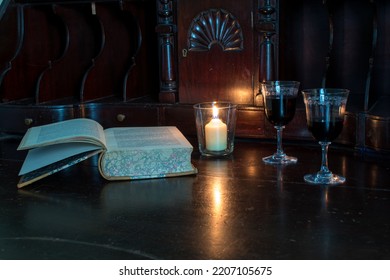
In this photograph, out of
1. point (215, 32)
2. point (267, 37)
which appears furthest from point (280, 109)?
point (215, 32)

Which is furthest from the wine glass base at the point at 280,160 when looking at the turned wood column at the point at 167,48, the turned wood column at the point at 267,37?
the turned wood column at the point at 167,48

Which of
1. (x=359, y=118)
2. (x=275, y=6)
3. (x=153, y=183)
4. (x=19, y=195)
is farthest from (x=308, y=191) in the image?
(x=275, y=6)

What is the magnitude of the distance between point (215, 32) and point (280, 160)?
53 centimetres

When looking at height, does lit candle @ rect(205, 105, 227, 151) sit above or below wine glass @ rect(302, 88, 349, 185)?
below

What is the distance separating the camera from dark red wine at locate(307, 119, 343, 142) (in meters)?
1.26

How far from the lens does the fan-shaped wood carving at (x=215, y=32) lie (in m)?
1.81

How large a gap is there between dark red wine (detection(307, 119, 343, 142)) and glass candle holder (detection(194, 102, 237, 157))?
30cm

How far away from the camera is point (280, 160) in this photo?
149 cm

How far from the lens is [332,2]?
1.88 meters

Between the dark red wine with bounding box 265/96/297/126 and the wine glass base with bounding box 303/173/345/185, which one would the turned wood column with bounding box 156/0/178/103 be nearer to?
the dark red wine with bounding box 265/96/297/126

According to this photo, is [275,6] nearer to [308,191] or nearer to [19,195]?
[308,191]

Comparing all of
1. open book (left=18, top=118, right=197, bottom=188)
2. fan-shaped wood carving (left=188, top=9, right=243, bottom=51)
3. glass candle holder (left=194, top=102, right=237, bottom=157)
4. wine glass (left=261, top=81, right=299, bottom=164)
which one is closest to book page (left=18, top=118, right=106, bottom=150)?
open book (left=18, top=118, right=197, bottom=188)

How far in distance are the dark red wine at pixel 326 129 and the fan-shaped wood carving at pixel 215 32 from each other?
1.98ft

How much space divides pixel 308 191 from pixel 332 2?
872 mm
